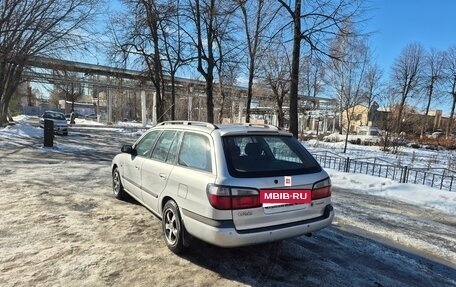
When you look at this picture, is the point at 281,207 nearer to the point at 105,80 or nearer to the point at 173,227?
the point at 173,227

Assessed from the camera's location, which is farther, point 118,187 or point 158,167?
point 118,187

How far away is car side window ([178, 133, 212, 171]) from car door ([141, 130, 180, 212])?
182 millimetres

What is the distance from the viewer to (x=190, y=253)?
4.10 m

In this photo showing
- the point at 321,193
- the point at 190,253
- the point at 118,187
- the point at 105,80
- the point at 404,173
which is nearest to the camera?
the point at 321,193

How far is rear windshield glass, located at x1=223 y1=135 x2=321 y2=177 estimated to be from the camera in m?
3.66

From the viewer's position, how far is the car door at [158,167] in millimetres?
4418

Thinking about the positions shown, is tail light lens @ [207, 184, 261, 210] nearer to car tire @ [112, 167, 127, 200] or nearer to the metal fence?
car tire @ [112, 167, 127, 200]

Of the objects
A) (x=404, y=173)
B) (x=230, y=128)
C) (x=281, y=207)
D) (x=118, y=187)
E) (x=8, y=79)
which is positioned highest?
(x=8, y=79)

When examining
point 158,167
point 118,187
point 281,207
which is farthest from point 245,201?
point 118,187

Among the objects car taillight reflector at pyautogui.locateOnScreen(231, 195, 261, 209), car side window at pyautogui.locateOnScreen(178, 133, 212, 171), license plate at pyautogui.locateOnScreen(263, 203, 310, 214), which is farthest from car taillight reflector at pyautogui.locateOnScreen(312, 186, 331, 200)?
car side window at pyautogui.locateOnScreen(178, 133, 212, 171)

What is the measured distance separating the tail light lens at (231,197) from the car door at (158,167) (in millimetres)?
1020

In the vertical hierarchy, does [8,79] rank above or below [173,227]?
above

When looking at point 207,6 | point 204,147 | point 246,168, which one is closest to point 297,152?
point 246,168

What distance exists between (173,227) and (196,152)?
966mm
